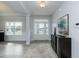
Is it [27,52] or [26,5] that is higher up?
[26,5]

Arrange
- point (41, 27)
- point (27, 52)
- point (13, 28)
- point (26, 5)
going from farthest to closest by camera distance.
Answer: point (41, 27)
point (13, 28)
point (26, 5)
point (27, 52)

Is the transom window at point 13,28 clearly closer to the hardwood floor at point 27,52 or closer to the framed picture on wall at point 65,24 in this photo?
the hardwood floor at point 27,52

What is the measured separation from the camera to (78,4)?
3646 millimetres

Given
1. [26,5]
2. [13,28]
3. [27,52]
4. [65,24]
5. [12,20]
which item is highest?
[26,5]

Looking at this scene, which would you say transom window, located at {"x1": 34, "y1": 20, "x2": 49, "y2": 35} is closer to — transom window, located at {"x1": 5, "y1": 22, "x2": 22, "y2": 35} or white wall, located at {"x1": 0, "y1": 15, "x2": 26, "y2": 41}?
white wall, located at {"x1": 0, "y1": 15, "x2": 26, "y2": 41}

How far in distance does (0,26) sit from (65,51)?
8187 mm

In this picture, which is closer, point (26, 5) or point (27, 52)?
point (27, 52)

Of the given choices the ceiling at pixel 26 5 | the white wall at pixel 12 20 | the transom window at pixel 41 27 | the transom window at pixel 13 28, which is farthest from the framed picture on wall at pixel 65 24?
the transom window at pixel 13 28

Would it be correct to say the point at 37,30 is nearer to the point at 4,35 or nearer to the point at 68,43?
the point at 4,35

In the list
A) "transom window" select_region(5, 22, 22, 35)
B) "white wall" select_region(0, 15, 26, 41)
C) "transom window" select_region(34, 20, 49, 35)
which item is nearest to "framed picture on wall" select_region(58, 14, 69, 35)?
"transom window" select_region(34, 20, 49, 35)

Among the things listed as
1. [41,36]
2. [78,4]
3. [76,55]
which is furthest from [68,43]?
[41,36]

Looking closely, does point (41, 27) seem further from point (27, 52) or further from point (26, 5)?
point (27, 52)

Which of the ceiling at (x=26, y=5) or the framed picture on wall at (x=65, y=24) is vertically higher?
the ceiling at (x=26, y=5)

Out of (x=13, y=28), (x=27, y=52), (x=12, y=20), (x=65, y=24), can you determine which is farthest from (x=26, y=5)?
(x=13, y=28)
